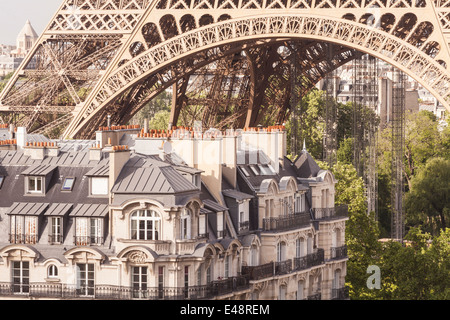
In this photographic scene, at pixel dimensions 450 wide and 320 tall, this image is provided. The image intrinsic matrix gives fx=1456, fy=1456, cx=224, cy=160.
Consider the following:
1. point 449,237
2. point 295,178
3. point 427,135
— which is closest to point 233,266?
point 295,178

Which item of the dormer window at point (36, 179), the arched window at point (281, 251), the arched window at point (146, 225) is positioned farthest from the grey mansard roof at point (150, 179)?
the arched window at point (281, 251)

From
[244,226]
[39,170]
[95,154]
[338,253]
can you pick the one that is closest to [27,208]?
[39,170]

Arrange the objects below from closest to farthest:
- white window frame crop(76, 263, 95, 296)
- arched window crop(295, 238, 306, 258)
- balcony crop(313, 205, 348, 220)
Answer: white window frame crop(76, 263, 95, 296)
arched window crop(295, 238, 306, 258)
balcony crop(313, 205, 348, 220)

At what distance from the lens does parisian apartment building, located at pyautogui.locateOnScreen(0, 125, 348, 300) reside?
24844 millimetres

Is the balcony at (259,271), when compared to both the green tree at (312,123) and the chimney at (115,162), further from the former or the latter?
the green tree at (312,123)

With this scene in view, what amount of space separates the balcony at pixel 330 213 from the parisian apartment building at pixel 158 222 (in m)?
1.00

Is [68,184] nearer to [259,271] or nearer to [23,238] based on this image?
[23,238]

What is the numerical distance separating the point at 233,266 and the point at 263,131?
19.7 ft

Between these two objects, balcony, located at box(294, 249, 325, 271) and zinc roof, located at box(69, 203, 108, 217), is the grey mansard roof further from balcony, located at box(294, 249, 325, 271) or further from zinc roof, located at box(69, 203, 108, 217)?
balcony, located at box(294, 249, 325, 271)

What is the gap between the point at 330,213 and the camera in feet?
112

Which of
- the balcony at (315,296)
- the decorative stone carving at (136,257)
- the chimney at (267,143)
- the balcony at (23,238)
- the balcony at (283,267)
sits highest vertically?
the chimney at (267,143)

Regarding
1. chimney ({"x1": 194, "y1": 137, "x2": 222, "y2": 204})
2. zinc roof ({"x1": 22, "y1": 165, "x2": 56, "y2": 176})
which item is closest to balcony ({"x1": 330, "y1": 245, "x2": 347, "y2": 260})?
chimney ({"x1": 194, "y1": 137, "x2": 222, "y2": 204})

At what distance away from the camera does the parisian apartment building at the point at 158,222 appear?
24.8 m

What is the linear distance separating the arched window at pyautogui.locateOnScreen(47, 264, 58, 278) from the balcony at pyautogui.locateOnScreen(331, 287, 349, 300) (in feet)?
29.7
